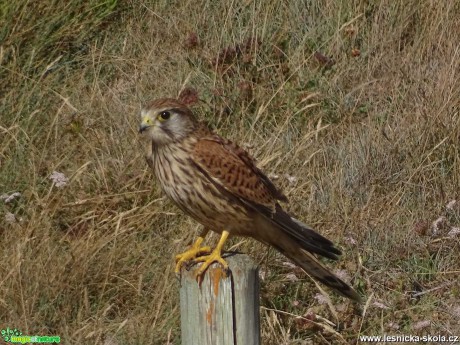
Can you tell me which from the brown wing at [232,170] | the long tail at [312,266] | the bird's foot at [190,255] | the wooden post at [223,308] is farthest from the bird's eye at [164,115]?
the wooden post at [223,308]

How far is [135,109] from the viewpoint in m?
5.67

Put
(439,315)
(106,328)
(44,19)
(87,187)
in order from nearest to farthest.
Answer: (106,328) → (439,315) → (87,187) → (44,19)

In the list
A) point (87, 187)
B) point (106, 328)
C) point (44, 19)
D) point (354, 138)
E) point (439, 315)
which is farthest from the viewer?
point (44, 19)

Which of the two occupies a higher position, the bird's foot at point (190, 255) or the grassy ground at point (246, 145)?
the grassy ground at point (246, 145)

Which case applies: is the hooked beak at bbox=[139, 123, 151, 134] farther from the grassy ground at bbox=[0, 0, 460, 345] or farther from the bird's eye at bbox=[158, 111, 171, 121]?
the grassy ground at bbox=[0, 0, 460, 345]

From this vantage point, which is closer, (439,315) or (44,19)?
(439,315)

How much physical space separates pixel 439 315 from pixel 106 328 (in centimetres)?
143

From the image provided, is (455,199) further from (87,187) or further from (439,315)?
(87,187)

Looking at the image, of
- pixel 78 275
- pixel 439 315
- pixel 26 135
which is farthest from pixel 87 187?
pixel 439 315

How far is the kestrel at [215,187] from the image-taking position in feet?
12.7

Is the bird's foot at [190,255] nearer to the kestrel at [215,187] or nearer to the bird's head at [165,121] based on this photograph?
the kestrel at [215,187]

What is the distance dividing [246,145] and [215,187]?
1.30m

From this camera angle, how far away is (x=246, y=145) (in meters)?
5.18

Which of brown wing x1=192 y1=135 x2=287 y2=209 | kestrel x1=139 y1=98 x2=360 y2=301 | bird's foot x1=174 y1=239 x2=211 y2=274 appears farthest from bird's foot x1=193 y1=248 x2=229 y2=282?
brown wing x1=192 y1=135 x2=287 y2=209
